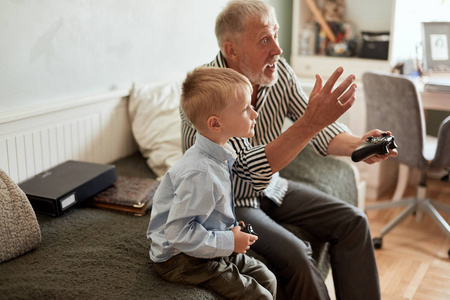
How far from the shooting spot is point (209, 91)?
125cm

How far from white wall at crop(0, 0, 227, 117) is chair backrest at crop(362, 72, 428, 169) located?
3.14 ft

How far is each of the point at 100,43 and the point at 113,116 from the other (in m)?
0.33

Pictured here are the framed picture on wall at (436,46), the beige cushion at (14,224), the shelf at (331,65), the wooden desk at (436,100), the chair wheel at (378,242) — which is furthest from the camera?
the shelf at (331,65)

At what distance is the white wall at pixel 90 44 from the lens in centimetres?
179

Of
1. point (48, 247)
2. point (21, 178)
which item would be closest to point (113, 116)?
point (21, 178)

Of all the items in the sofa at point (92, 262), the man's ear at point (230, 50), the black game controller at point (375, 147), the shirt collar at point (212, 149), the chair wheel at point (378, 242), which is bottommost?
the chair wheel at point (378, 242)

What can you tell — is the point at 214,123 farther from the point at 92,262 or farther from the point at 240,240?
the point at 92,262

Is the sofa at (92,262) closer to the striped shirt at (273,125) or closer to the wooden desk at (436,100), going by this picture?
the striped shirt at (273,125)

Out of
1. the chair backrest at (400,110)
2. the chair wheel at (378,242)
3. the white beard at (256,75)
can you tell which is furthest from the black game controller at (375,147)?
the chair wheel at (378,242)

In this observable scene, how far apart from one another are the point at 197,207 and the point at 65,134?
101cm

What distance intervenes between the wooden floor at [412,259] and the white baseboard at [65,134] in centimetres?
116

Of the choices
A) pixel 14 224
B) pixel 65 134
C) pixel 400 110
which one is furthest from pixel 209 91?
pixel 400 110

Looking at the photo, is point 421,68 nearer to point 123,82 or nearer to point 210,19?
point 210,19

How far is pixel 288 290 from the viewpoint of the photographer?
157 centimetres
